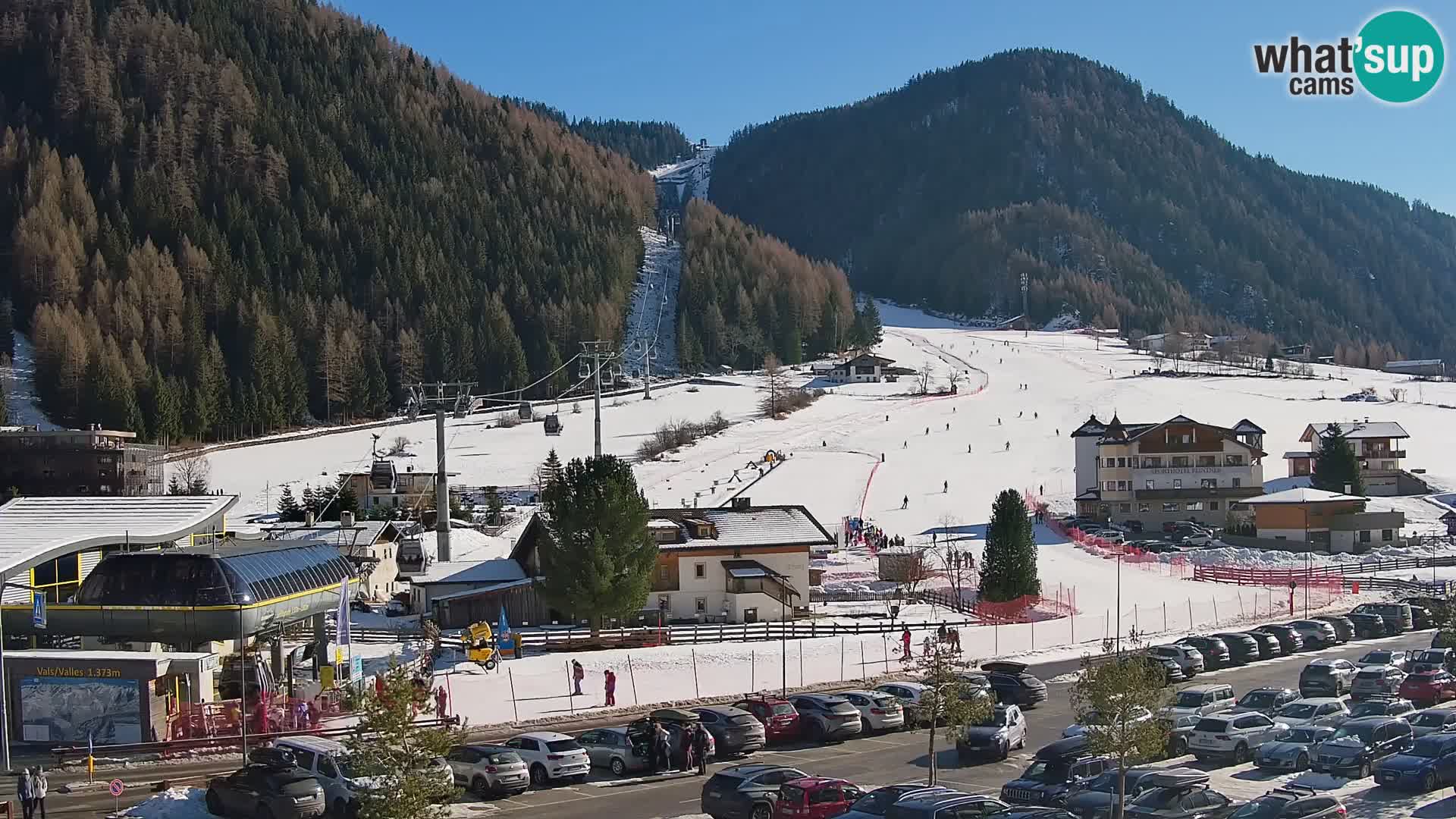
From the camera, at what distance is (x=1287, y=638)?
38.1 meters

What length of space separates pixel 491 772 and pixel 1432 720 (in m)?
17.2

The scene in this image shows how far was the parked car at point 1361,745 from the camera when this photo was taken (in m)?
22.5

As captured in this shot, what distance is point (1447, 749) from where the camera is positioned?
21406 millimetres

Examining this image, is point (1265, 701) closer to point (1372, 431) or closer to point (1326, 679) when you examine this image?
point (1326, 679)

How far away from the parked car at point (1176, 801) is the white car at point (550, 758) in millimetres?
9606

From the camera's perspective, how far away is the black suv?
67.5ft

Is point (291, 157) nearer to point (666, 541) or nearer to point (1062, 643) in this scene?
point (666, 541)

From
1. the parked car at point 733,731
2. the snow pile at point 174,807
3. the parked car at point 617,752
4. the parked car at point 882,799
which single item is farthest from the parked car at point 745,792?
the snow pile at point 174,807

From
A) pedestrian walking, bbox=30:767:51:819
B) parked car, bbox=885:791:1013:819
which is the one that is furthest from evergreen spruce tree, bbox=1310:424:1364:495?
pedestrian walking, bbox=30:767:51:819

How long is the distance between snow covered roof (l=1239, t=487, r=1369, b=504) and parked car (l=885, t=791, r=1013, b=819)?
52643mm

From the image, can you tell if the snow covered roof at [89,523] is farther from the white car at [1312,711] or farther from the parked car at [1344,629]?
Result: the parked car at [1344,629]

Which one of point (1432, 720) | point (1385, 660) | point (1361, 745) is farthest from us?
point (1385, 660)

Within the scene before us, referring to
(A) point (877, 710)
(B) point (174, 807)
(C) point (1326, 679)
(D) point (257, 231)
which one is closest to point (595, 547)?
(A) point (877, 710)

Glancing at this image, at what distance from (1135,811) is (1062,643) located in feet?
72.3
